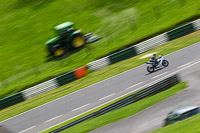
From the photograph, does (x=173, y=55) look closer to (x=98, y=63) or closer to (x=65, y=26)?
(x=98, y=63)

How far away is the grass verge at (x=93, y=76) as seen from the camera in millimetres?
22734

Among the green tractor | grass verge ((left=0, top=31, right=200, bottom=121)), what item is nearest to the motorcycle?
grass verge ((left=0, top=31, right=200, bottom=121))

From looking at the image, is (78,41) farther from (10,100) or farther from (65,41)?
(10,100)

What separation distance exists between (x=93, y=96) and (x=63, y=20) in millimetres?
15765

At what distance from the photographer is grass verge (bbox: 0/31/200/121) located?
2273 cm

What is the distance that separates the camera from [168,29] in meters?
28.7

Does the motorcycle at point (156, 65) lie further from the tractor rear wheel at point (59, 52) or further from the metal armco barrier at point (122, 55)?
the tractor rear wheel at point (59, 52)

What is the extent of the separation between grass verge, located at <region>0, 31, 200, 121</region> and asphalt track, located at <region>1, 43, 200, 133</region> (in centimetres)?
77

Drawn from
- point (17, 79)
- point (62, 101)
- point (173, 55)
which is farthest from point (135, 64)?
point (17, 79)

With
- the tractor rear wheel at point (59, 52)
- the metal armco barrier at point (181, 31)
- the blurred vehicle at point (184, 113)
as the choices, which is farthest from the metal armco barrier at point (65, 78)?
the blurred vehicle at point (184, 113)

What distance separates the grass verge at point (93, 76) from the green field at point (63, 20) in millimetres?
2463

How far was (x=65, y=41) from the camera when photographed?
29.2 meters

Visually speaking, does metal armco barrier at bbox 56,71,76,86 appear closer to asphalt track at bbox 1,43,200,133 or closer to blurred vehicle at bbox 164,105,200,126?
asphalt track at bbox 1,43,200,133

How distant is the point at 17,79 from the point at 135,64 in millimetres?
9793
